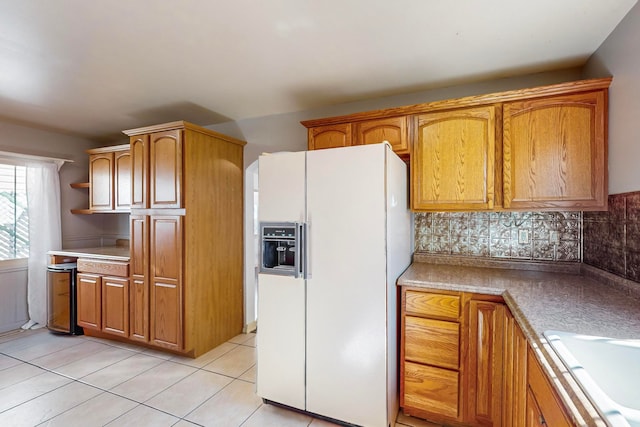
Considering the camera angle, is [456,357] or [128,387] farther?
[128,387]

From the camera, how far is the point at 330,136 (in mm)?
2508

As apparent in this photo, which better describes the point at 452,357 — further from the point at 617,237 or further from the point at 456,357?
the point at 617,237

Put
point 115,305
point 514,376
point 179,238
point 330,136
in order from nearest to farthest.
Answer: point 514,376 < point 330,136 < point 179,238 < point 115,305

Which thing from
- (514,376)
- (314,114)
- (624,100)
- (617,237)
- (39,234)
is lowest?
(514,376)

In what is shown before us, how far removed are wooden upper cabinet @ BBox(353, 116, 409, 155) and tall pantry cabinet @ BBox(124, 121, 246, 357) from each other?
5.05ft

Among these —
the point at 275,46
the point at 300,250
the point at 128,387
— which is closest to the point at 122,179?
the point at 128,387

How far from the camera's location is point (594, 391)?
2.42 feet

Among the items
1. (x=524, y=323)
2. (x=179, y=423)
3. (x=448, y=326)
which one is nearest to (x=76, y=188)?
(x=179, y=423)

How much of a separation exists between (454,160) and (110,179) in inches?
148

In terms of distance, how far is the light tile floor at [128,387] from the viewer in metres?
1.95

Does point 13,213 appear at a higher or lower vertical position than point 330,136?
lower

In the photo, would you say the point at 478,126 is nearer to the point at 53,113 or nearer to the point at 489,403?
the point at 489,403

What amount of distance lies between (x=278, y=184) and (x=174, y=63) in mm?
1173

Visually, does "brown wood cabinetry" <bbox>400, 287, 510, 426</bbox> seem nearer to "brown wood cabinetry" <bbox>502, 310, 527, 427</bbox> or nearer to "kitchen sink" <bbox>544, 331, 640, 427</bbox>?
"brown wood cabinetry" <bbox>502, 310, 527, 427</bbox>
